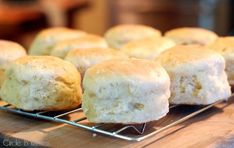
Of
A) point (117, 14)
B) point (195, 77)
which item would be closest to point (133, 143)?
point (195, 77)

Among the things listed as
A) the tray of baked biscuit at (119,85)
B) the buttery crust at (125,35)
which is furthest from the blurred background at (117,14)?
the tray of baked biscuit at (119,85)

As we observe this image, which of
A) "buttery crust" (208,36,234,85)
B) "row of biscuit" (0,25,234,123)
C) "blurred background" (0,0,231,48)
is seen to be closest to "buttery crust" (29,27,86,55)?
"row of biscuit" (0,25,234,123)

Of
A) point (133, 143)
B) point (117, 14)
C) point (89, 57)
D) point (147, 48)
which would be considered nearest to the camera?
point (133, 143)

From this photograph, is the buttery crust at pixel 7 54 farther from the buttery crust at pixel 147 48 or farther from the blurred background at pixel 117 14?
the blurred background at pixel 117 14

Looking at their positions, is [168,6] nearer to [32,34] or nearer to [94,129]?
[32,34]

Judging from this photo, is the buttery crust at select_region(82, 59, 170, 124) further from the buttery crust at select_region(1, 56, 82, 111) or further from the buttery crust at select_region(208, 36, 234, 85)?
the buttery crust at select_region(208, 36, 234, 85)

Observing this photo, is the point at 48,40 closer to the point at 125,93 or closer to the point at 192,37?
the point at 192,37

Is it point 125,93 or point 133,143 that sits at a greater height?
point 125,93

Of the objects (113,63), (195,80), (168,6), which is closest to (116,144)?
(113,63)
